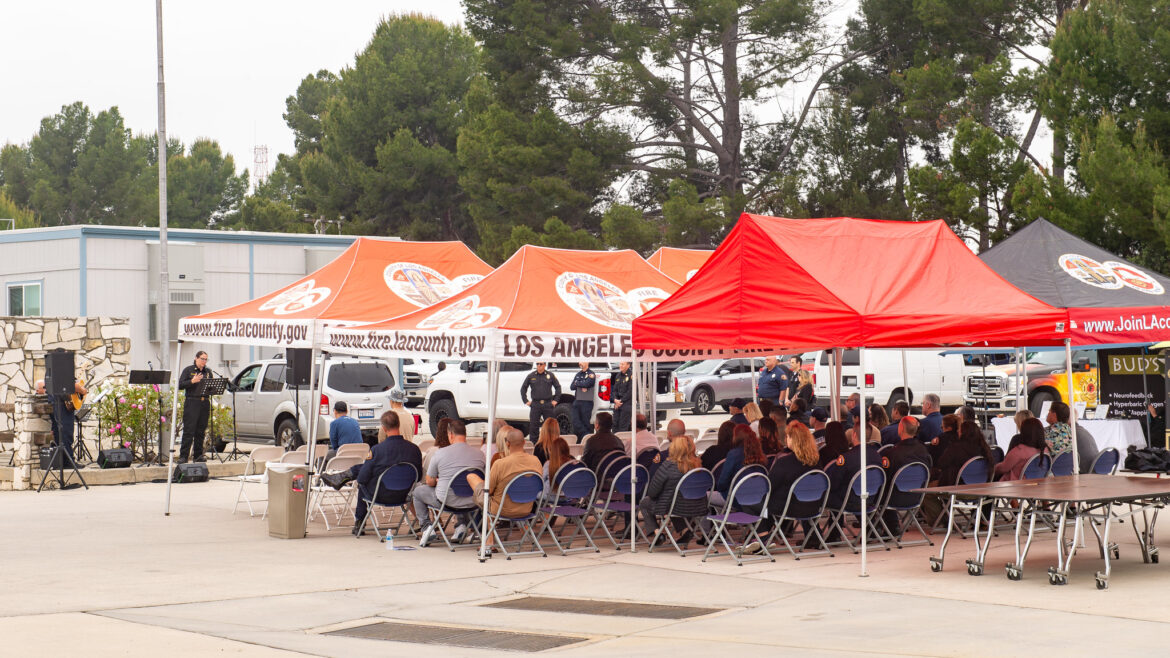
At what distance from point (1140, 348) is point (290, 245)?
18990mm

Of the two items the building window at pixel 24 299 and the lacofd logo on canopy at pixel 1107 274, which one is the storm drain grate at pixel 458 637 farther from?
the building window at pixel 24 299

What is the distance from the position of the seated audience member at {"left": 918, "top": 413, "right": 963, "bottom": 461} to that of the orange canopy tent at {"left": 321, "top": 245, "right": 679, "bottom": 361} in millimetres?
3251

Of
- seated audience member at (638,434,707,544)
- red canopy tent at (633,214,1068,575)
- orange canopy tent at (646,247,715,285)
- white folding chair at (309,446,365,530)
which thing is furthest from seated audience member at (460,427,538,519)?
orange canopy tent at (646,247,715,285)

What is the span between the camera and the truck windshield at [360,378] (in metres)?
22.0

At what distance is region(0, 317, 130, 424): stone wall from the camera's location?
20.7 m

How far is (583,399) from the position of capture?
22453 millimetres

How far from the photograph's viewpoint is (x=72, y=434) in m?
18.4

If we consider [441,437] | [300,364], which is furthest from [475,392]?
[441,437]

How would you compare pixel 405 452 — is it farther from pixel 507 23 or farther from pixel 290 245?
pixel 507 23

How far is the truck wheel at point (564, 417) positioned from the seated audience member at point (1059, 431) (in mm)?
10617

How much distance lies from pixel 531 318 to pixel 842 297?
2.99 m

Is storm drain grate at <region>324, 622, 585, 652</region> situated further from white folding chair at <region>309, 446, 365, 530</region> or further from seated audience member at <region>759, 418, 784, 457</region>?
white folding chair at <region>309, 446, 365, 530</region>

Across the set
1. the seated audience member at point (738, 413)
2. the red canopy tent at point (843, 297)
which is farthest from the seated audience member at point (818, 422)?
the red canopy tent at point (843, 297)

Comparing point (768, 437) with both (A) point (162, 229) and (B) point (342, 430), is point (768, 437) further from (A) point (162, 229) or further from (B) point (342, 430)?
(A) point (162, 229)
